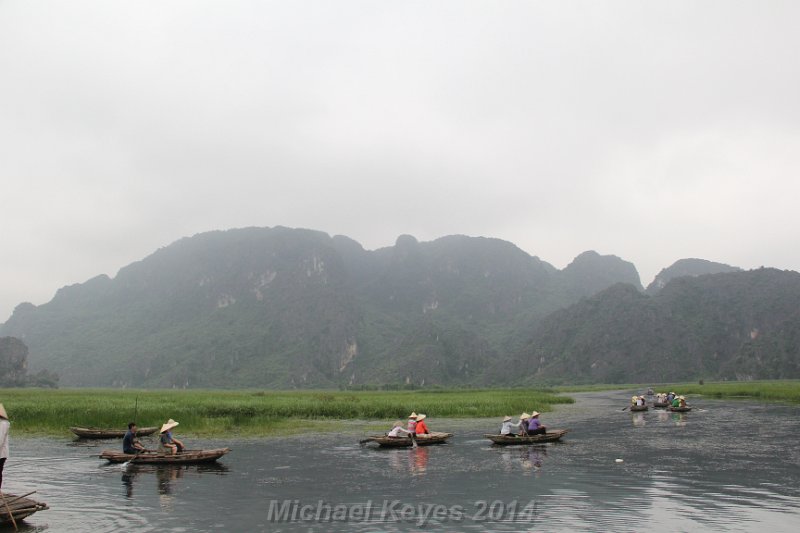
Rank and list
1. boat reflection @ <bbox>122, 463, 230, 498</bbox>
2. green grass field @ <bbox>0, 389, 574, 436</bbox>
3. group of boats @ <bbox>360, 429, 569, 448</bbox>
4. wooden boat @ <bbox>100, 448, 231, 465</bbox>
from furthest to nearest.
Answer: green grass field @ <bbox>0, 389, 574, 436</bbox>
group of boats @ <bbox>360, 429, 569, 448</bbox>
wooden boat @ <bbox>100, 448, 231, 465</bbox>
boat reflection @ <bbox>122, 463, 230, 498</bbox>

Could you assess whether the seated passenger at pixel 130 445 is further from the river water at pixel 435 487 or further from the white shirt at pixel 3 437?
the white shirt at pixel 3 437

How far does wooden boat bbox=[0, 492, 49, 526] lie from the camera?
10422 mm

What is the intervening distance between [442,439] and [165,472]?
10765 millimetres

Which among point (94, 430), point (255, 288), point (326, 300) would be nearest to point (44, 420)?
point (94, 430)

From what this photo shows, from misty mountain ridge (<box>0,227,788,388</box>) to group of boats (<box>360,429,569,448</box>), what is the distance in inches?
4233

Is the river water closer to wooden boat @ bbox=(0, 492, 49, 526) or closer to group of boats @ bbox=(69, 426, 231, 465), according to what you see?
group of boats @ bbox=(69, 426, 231, 465)

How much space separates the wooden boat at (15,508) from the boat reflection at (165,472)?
435 cm

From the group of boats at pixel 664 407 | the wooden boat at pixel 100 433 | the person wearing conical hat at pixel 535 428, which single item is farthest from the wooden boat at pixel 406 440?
the group of boats at pixel 664 407

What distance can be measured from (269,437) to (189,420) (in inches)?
251

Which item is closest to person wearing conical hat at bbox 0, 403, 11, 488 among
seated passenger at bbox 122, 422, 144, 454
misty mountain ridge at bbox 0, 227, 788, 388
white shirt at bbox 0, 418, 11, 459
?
white shirt at bbox 0, 418, 11, 459

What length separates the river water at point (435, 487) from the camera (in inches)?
456

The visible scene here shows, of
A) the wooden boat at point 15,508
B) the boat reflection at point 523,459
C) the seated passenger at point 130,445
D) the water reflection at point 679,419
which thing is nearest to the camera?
the wooden boat at point 15,508

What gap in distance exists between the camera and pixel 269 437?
27.2m

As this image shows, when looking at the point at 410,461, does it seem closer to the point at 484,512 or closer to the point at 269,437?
the point at 484,512
